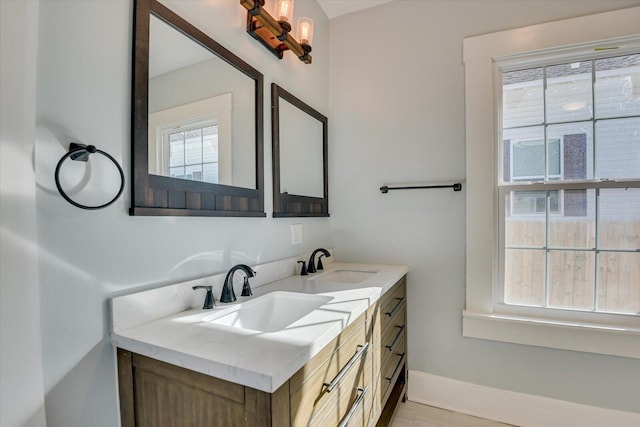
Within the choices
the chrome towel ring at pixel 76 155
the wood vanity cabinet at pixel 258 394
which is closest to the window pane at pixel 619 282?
the wood vanity cabinet at pixel 258 394

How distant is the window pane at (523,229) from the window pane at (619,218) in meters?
0.26

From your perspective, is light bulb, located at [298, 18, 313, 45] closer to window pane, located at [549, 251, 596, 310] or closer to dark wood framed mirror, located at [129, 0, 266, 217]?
dark wood framed mirror, located at [129, 0, 266, 217]

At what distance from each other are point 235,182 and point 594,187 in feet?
6.03

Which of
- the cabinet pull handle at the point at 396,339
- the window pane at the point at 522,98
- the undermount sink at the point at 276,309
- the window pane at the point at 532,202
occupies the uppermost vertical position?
the window pane at the point at 522,98

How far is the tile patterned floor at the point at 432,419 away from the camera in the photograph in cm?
177

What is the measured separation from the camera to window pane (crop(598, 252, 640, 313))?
1.58 metres

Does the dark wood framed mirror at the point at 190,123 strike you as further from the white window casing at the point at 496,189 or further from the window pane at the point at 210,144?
the white window casing at the point at 496,189

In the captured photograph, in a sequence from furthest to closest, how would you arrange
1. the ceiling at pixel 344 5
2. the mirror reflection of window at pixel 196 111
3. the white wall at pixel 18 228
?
the ceiling at pixel 344 5
the mirror reflection of window at pixel 196 111
the white wall at pixel 18 228

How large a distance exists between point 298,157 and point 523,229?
1.37 metres

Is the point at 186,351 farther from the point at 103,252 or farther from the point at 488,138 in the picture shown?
the point at 488,138

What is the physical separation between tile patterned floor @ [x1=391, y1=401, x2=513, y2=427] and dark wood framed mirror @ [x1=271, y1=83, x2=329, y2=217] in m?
1.30

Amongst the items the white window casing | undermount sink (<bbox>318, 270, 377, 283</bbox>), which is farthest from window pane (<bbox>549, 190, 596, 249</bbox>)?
undermount sink (<bbox>318, 270, 377, 283</bbox>)

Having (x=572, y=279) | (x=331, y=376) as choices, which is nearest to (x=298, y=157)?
(x=331, y=376)

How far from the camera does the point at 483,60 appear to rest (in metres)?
1.81
